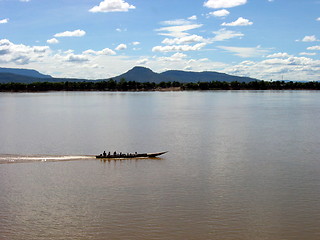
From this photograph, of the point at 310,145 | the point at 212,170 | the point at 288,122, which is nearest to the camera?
the point at 212,170

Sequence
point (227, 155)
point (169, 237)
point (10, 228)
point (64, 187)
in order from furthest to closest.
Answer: point (227, 155), point (64, 187), point (10, 228), point (169, 237)

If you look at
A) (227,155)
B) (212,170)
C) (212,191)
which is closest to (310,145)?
(227,155)

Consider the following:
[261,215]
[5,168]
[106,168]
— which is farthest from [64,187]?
[261,215]

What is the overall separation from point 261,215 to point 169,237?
9229 mm

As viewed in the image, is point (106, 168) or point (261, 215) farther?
point (106, 168)

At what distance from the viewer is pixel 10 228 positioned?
3036cm

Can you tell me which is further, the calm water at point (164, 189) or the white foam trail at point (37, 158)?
Result: the white foam trail at point (37, 158)

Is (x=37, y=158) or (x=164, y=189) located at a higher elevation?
(x=37, y=158)

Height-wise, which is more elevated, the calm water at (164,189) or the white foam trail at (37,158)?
the white foam trail at (37,158)

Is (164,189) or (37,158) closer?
(164,189)

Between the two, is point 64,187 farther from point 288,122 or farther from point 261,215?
point 288,122

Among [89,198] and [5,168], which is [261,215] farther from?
[5,168]

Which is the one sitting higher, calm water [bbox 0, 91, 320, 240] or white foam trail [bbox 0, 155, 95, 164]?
white foam trail [bbox 0, 155, 95, 164]

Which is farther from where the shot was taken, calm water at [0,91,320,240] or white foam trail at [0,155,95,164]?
white foam trail at [0,155,95,164]
